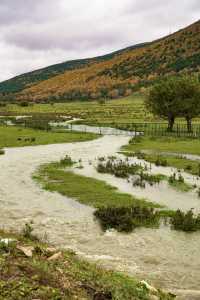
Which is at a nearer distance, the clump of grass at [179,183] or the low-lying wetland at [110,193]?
the low-lying wetland at [110,193]

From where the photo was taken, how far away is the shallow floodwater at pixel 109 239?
1466cm

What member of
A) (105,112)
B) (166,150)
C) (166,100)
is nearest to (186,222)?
(166,150)

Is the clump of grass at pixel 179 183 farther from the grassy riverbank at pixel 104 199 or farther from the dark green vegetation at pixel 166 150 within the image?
the grassy riverbank at pixel 104 199

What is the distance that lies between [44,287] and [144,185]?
1975 centimetres

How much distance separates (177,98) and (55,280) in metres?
62.0

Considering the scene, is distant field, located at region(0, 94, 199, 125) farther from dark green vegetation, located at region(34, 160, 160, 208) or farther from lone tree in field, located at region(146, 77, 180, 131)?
dark green vegetation, located at region(34, 160, 160, 208)

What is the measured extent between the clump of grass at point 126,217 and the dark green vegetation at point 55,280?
6.76m

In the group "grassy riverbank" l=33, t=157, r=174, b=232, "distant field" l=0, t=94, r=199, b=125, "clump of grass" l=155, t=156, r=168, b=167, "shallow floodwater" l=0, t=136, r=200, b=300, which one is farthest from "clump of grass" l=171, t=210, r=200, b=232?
"distant field" l=0, t=94, r=199, b=125

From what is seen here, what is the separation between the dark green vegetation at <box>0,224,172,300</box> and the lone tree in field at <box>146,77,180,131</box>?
59.6 meters

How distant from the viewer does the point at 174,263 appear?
615 inches

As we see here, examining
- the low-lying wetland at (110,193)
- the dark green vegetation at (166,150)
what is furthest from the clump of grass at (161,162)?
the low-lying wetland at (110,193)

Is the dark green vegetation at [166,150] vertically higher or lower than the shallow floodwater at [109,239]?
higher

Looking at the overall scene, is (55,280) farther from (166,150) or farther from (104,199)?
(166,150)

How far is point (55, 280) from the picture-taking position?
435 inches
